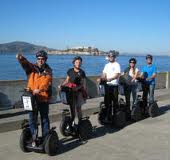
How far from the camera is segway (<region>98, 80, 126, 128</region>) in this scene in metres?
8.99

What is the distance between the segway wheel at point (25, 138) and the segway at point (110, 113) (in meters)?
2.73

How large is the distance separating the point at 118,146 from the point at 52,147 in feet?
4.73

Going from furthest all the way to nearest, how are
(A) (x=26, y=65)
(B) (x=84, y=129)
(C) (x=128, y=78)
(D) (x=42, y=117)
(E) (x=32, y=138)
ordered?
(C) (x=128, y=78), (B) (x=84, y=129), (D) (x=42, y=117), (E) (x=32, y=138), (A) (x=26, y=65)

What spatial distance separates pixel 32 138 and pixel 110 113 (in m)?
3.01

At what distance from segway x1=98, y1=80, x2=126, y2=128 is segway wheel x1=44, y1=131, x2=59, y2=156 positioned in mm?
2629

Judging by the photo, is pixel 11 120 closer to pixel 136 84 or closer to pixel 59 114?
pixel 59 114

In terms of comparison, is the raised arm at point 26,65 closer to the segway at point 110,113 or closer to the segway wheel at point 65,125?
the segway wheel at point 65,125

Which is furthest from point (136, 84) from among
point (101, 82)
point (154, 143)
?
point (154, 143)

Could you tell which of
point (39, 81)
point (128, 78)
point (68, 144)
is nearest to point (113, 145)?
point (68, 144)

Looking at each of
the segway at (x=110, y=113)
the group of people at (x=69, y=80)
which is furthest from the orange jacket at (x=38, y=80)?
the segway at (x=110, y=113)

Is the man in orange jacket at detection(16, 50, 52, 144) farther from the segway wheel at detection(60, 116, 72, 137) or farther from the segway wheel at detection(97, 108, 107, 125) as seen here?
the segway wheel at detection(97, 108, 107, 125)

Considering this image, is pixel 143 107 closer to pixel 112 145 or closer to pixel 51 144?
pixel 112 145

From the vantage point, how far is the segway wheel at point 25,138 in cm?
656

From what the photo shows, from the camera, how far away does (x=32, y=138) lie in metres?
6.59
